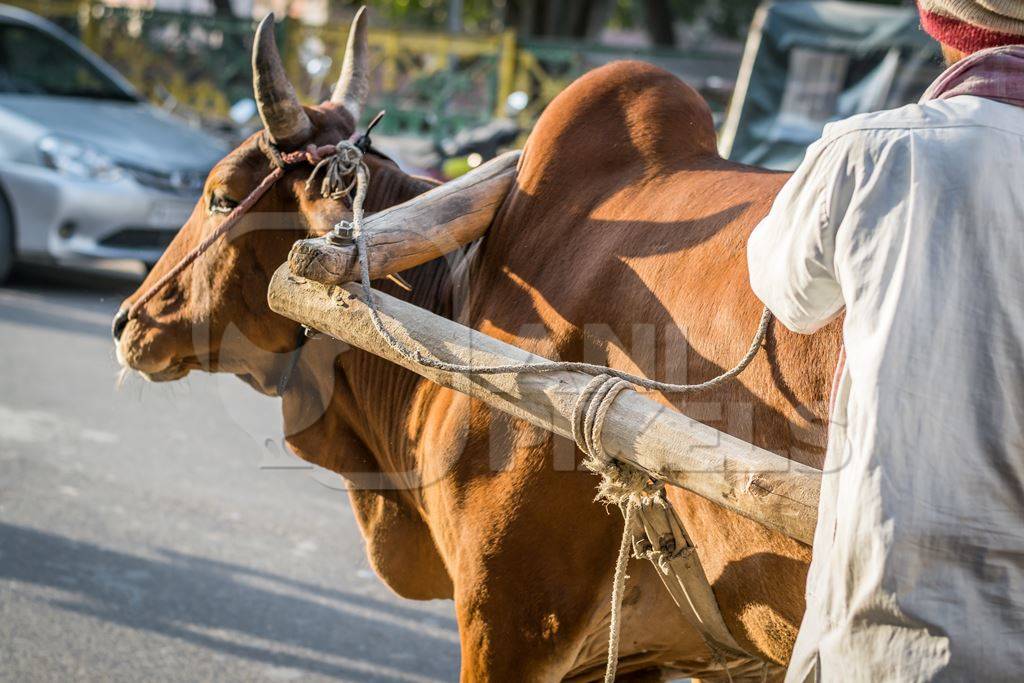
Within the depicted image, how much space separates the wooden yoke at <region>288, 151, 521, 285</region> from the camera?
1987 millimetres

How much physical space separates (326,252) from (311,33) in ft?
36.1

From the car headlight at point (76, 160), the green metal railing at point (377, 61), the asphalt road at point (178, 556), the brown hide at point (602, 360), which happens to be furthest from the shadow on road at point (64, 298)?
the brown hide at point (602, 360)

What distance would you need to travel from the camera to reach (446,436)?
2.20 meters

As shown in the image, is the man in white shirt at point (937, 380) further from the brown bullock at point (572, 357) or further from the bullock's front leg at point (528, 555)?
the bullock's front leg at point (528, 555)

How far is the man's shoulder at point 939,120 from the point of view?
1.35 meters

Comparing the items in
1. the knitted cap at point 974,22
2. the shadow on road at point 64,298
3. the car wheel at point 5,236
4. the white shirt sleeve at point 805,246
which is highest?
the knitted cap at point 974,22

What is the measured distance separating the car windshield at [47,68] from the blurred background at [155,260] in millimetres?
19

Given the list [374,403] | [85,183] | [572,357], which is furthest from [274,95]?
[85,183]

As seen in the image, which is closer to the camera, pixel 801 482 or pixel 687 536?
pixel 801 482

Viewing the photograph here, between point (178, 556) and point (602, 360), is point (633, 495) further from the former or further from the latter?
point (178, 556)

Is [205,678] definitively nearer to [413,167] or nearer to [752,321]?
[752,321]

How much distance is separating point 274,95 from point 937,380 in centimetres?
161

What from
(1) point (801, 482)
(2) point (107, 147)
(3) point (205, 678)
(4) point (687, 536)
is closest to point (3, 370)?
(2) point (107, 147)

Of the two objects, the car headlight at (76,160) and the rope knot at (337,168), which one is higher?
the rope knot at (337,168)
